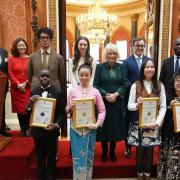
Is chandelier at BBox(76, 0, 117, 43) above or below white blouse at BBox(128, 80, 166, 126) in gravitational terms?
above

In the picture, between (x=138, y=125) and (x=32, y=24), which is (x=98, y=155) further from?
(x=32, y=24)

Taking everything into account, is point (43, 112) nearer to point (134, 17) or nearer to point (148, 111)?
point (148, 111)

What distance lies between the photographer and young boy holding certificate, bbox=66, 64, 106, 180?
260cm

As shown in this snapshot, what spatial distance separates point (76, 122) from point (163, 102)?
3.10 feet

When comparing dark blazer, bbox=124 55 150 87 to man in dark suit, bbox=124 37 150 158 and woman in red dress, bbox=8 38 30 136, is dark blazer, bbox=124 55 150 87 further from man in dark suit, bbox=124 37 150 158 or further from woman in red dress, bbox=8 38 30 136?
woman in red dress, bbox=8 38 30 136

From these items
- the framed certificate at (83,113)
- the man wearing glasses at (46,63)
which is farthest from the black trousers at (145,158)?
the man wearing glasses at (46,63)

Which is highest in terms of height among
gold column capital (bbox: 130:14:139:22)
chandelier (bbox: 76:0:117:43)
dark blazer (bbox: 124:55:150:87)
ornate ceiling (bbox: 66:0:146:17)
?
ornate ceiling (bbox: 66:0:146:17)

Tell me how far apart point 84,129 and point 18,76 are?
5.27 feet

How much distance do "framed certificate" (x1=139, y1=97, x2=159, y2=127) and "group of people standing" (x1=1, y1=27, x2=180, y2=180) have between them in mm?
55

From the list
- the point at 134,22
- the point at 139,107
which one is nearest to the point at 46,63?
the point at 139,107

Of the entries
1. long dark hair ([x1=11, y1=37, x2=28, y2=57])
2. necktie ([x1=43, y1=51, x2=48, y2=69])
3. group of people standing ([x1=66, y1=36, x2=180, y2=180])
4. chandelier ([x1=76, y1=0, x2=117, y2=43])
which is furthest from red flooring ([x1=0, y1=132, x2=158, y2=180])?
chandelier ([x1=76, y1=0, x2=117, y2=43])

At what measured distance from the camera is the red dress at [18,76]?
12.2 feet

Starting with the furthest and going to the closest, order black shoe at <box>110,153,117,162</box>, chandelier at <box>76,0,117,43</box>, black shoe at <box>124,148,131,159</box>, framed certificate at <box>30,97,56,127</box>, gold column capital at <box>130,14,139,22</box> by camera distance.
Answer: gold column capital at <box>130,14,139,22</box>
chandelier at <box>76,0,117,43</box>
black shoe at <box>124,148,131,159</box>
black shoe at <box>110,153,117,162</box>
framed certificate at <box>30,97,56,127</box>

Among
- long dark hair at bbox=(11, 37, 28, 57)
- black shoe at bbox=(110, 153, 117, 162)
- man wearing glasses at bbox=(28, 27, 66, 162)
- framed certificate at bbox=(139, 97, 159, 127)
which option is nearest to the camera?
framed certificate at bbox=(139, 97, 159, 127)
